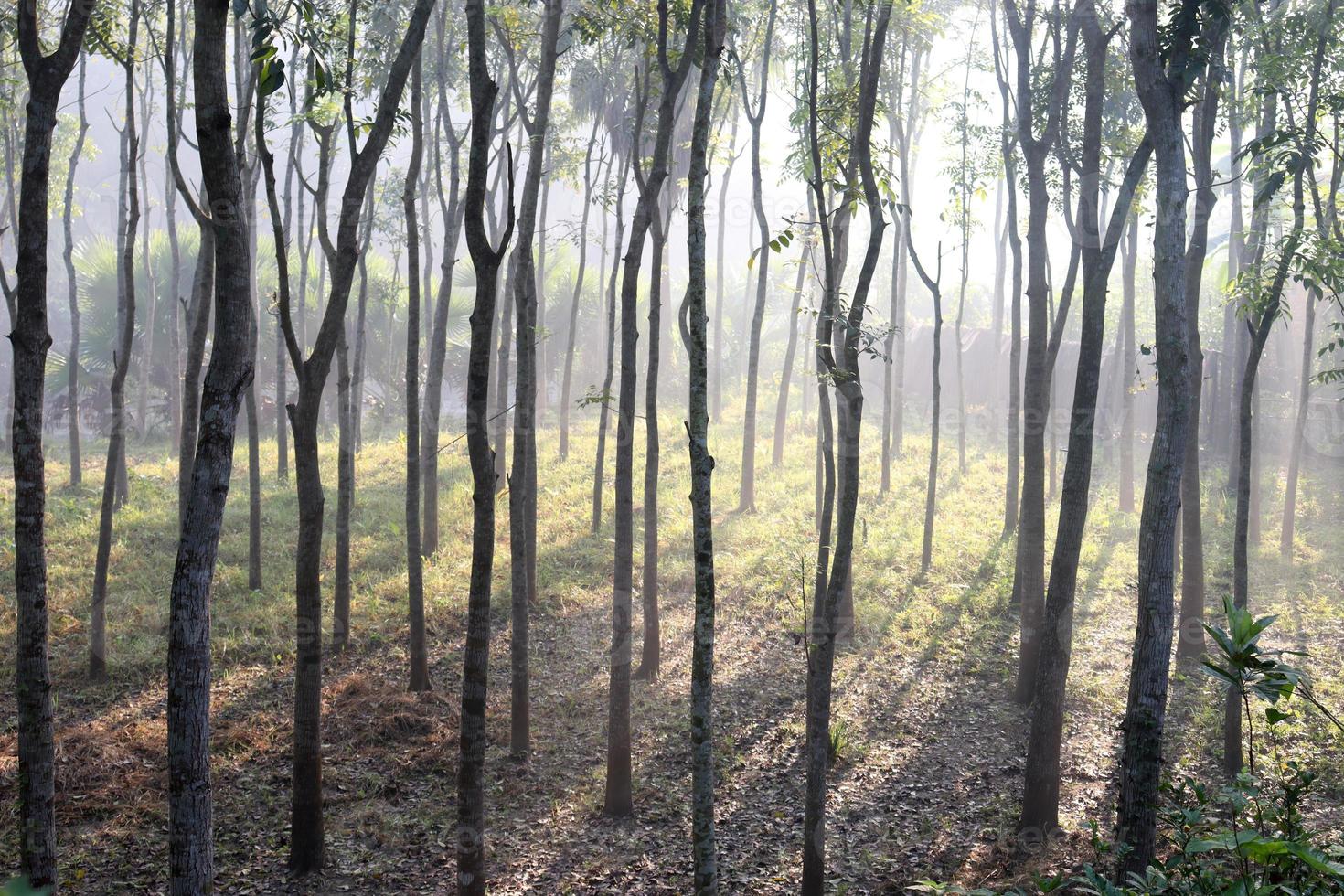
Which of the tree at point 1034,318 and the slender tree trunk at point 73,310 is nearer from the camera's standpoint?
the tree at point 1034,318

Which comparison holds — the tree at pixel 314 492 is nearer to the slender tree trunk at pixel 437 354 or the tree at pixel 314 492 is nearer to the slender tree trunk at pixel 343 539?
the slender tree trunk at pixel 343 539

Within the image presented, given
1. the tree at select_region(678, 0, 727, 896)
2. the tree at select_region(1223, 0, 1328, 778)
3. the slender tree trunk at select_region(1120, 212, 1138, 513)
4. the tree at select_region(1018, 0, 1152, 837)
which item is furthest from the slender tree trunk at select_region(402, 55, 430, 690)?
the slender tree trunk at select_region(1120, 212, 1138, 513)

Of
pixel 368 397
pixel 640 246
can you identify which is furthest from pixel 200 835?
pixel 368 397

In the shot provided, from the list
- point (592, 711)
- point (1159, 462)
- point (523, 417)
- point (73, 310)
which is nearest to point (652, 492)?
point (523, 417)

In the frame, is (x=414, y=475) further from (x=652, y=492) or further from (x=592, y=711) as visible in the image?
(x=592, y=711)

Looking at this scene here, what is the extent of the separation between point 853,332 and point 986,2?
57.1 ft

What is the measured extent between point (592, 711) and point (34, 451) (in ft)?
19.5

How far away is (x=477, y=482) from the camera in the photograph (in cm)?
508

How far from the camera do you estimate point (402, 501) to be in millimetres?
15320

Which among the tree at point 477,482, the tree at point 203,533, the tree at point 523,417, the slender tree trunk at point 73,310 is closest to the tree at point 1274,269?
the tree at point 523,417

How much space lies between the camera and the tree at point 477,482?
16.1 ft

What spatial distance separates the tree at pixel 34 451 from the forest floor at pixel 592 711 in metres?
1.45

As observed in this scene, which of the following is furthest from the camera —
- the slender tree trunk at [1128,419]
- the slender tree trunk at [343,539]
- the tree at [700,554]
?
the slender tree trunk at [1128,419]

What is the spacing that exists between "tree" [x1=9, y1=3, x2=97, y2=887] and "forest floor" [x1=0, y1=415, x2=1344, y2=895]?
4.75ft
